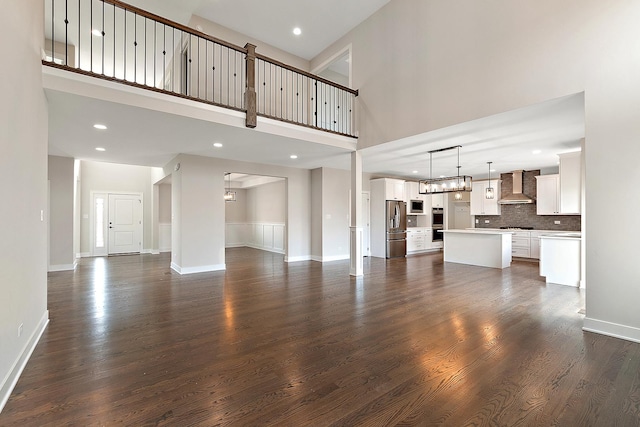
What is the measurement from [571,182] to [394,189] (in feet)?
13.7

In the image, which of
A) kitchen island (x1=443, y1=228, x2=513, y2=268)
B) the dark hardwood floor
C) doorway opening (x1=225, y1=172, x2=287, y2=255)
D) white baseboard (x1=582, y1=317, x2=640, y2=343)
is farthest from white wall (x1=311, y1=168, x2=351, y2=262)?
white baseboard (x1=582, y1=317, x2=640, y2=343)

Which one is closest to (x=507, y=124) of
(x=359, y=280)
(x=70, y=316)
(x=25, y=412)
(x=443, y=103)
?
(x=443, y=103)

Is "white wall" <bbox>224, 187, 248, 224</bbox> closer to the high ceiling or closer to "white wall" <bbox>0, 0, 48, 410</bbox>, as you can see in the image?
the high ceiling

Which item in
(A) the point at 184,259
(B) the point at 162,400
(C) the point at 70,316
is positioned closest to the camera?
(B) the point at 162,400

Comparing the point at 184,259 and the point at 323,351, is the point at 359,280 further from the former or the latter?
the point at 184,259

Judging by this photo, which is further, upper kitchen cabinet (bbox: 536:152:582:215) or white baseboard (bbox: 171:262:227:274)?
white baseboard (bbox: 171:262:227:274)

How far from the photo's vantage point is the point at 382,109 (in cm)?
520

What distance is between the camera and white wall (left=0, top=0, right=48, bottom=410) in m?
1.96

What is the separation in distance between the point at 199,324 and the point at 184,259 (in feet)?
10.5

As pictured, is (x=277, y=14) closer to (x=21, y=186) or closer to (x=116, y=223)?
(x=21, y=186)

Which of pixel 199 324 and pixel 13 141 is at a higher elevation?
pixel 13 141

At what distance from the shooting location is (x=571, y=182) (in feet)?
17.8

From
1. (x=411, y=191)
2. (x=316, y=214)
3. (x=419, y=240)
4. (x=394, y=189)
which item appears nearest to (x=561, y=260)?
(x=394, y=189)

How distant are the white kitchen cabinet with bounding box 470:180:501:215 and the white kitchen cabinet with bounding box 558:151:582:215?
354cm
